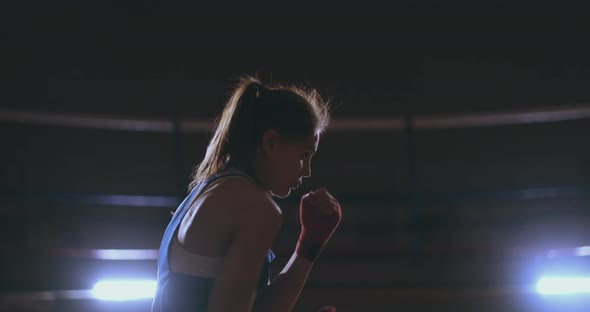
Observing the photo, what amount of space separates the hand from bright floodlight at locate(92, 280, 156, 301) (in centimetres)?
198

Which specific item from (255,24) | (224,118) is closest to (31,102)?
(255,24)

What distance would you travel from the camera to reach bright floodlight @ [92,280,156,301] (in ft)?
9.84

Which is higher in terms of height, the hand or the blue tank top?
the hand

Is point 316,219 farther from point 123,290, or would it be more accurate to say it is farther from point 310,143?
point 123,290

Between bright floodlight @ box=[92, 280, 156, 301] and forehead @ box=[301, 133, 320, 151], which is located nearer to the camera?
forehead @ box=[301, 133, 320, 151]

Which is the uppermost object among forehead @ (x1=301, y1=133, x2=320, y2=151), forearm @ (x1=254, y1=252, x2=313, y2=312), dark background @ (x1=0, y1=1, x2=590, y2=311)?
dark background @ (x1=0, y1=1, x2=590, y2=311)

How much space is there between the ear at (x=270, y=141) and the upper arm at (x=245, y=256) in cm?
11

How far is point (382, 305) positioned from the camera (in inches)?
118

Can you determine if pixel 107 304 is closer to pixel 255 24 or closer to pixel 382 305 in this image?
pixel 382 305

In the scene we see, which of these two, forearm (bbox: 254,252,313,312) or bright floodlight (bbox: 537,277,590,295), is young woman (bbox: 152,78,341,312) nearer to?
forearm (bbox: 254,252,313,312)

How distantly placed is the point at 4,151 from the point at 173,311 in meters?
3.86

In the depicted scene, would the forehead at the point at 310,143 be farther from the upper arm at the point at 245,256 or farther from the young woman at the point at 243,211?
the upper arm at the point at 245,256

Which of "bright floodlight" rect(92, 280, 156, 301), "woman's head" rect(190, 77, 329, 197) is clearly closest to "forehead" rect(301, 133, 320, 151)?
"woman's head" rect(190, 77, 329, 197)

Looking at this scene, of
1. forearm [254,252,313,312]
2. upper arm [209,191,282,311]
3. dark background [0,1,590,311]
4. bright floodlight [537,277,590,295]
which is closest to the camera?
upper arm [209,191,282,311]
